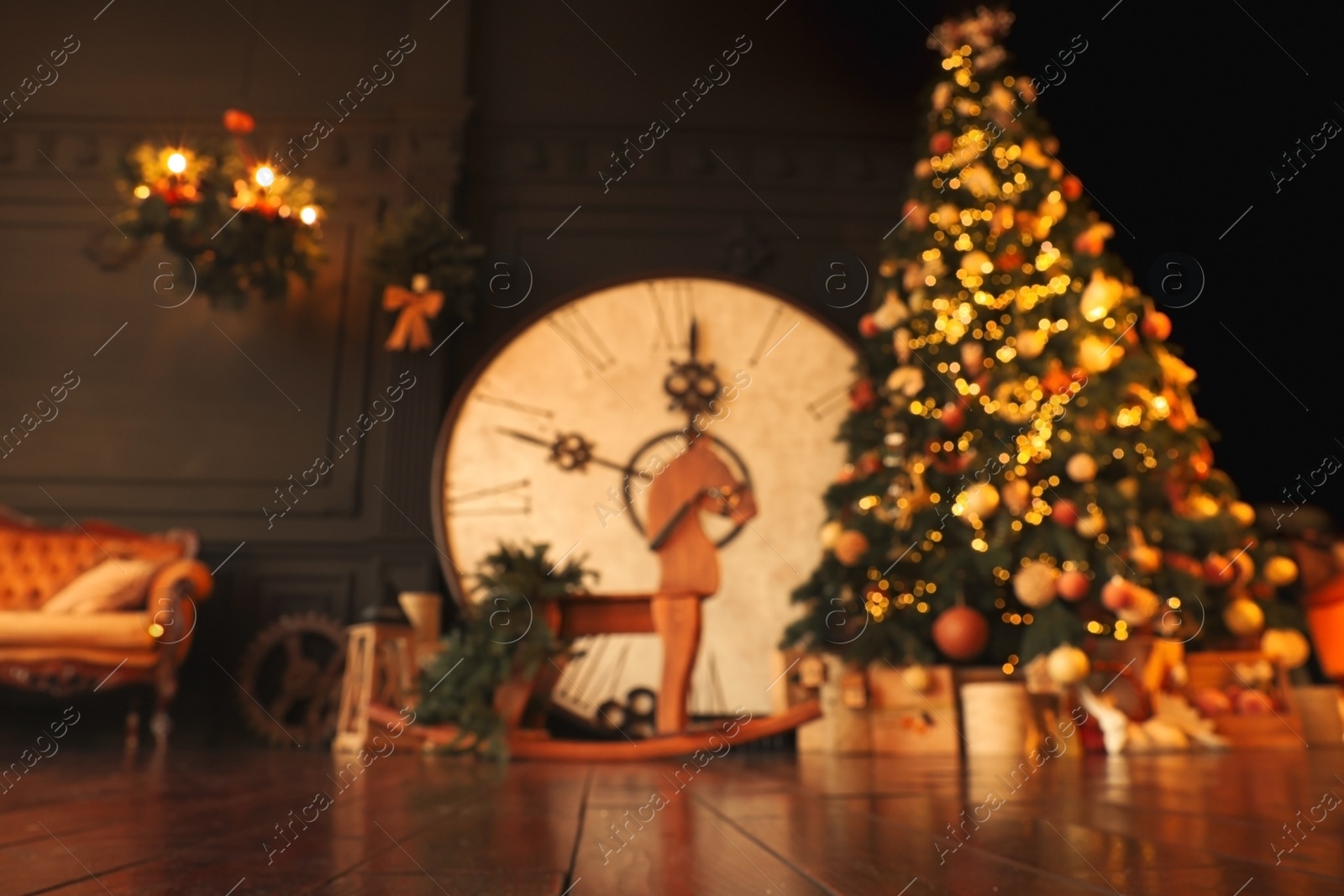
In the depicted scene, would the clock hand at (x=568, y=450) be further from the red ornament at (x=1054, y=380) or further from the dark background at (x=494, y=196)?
the red ornament at (x=1054, y=380)

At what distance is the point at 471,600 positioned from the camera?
4023 millimetres

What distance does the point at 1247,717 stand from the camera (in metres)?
3.06

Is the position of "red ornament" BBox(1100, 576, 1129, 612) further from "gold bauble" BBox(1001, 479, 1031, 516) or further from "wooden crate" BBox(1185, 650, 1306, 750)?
"wooden crate" BBox(1185, 650, 1306, 750)

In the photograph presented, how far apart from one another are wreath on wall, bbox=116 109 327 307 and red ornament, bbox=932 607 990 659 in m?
2.94

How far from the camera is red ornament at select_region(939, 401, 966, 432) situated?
3.40 meters

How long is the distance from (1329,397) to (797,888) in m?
4.51

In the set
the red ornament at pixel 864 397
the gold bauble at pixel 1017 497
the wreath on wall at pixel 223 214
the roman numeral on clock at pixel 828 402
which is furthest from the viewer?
the roman numeral on clock at pixel 828 402

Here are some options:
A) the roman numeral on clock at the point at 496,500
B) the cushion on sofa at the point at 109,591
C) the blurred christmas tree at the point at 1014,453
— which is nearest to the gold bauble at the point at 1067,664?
the blurred christmas tree at the point at 1014,453

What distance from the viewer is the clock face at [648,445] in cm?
412

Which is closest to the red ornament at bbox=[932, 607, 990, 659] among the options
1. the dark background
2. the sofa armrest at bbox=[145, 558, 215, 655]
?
the dark background

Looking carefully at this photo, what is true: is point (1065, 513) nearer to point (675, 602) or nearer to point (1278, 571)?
point (1278, 571)

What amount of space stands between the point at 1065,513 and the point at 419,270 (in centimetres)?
276

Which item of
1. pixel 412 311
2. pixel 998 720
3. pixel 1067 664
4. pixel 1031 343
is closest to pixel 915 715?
pixel 998 720

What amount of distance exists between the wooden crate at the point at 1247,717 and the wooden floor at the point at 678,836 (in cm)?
134
